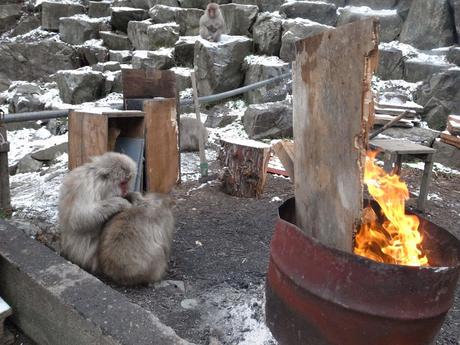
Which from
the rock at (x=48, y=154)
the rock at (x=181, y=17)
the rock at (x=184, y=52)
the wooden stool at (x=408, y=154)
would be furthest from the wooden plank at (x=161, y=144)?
the rock at (x=181, y=17)

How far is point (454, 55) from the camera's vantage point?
25.4 feet

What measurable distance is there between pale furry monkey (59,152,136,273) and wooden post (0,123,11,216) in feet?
3.22

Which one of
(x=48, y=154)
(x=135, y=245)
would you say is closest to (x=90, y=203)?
(x=135, y=245)

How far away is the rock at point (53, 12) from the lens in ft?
44.0

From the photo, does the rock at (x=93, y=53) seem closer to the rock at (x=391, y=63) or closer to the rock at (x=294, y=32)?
the rock at (x=294, y=32)

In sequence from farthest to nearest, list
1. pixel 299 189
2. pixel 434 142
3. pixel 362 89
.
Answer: pixel 434 142
pixel 299 189
pixel 362 89

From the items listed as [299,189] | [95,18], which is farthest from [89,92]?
[299,189]

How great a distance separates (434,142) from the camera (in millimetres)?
6242

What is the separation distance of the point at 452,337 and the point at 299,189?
1.34 meters

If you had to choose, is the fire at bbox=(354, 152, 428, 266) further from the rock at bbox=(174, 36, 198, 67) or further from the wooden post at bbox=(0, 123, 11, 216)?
the rock at bbox=(174, 36, 198, 67)

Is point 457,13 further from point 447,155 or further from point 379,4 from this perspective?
point 447,155

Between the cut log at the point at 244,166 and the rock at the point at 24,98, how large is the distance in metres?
7.09

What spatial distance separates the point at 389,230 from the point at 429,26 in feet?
26.4

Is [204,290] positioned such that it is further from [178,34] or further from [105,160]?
Result: [178,34]
